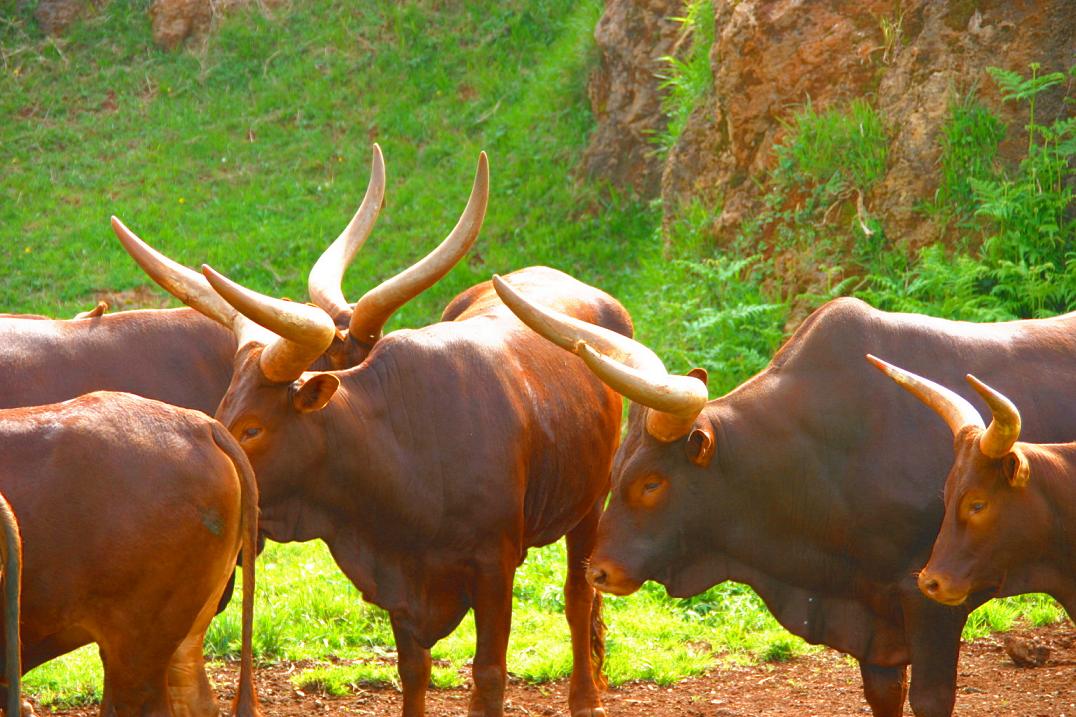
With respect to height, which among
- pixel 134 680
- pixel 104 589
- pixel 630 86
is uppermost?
pixel 630 86

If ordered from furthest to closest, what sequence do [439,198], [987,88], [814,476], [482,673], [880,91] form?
[439,198] → [880,91] → [987,88] → [482,673] → [814,476]

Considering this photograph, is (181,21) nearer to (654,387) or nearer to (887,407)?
(654,387)

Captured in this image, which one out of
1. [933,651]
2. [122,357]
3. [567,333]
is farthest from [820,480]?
[122,357]

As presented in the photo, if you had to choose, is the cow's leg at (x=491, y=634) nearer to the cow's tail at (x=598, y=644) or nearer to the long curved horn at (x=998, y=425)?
the cow's tail at (x=598, y=644)

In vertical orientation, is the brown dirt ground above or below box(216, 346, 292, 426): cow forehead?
below

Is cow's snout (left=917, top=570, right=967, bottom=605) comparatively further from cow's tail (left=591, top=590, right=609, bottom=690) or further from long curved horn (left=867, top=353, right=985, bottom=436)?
cow's tail (left=591, top=590, right=609, bottom=690)

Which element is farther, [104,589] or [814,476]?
[814,476]

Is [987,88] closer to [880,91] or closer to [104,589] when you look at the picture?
[880,91]

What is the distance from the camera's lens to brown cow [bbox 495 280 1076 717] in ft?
17.6

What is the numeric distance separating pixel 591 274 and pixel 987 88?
506 centimetres

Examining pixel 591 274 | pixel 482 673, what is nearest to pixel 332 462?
pixel 482 673

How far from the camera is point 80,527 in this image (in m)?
4.45

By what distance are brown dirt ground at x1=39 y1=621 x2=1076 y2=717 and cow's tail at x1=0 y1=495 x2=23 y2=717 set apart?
254 cm

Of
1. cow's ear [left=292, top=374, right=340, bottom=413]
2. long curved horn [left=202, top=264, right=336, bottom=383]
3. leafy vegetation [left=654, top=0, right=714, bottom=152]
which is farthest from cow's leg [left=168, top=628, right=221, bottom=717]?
leafy vegetation [left=654, top=0, right=714, bottom=152]
